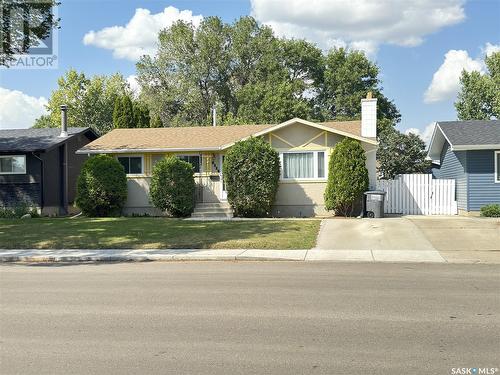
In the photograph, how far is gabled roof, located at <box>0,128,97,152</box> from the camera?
25062 mm

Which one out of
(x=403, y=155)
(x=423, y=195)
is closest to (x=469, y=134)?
(x=423, y=195)

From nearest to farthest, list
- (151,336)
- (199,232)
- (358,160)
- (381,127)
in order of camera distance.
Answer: (151,336) → (199,232) → (358,160) → (381,127)

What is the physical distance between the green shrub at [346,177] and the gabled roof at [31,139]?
541 inches

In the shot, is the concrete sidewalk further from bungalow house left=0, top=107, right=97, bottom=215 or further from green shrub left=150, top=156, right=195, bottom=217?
bungalow house left=0, top=107, right=97, bottom=215

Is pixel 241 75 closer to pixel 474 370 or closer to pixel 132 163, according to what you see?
pixel 132 163

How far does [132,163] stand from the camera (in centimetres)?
2459

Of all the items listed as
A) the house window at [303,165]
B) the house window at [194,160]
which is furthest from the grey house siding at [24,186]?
the house window at [303,165]

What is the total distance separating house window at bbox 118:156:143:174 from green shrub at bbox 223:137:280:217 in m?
5.08

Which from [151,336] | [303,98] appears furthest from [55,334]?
[303,98]

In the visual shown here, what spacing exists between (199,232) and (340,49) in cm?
4360

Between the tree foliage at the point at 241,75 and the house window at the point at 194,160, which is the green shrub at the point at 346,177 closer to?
the house window at the point at 194,160

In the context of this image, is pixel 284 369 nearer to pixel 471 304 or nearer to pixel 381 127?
pixel 471 304

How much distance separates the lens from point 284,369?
500 cm

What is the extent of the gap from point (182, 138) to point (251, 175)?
5784 millimetres
